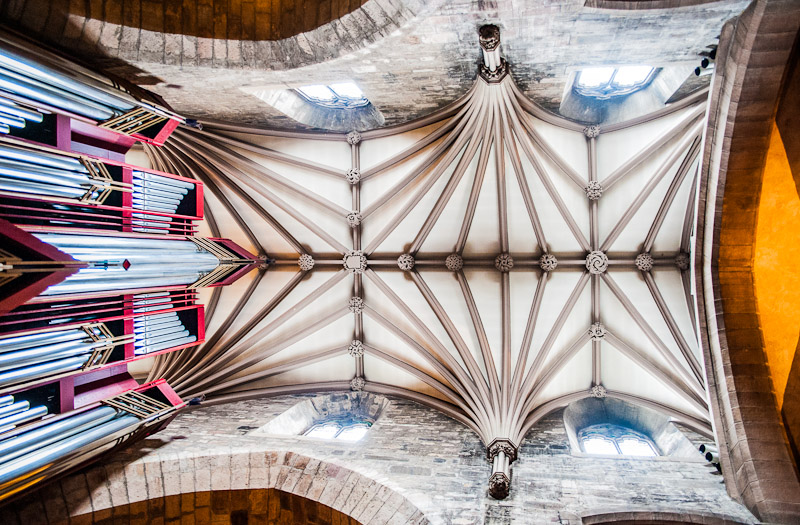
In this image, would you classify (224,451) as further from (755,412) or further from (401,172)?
Answer: (755,412)

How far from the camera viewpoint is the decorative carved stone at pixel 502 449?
808 cm

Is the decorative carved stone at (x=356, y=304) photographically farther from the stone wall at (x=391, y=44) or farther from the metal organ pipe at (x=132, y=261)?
the stone wall at (x=391, y=44)

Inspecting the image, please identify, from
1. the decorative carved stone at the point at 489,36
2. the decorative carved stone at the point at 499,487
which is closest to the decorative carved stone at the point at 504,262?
the decorative carved stone at the point at 499,487

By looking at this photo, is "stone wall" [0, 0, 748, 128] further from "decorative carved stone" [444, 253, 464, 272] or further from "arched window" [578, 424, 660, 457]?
"arched window" [578, 424, 660, 457]

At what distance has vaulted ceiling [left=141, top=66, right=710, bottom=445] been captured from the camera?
401 inches

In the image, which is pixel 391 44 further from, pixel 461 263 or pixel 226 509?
pixel 226 509

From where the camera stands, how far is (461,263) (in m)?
11.4

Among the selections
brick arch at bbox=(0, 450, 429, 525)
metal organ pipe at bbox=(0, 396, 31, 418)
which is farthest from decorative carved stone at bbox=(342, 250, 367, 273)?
metal organ pipe at bbox=(0, 396, 31, 418)

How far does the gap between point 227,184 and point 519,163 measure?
23.9 ft

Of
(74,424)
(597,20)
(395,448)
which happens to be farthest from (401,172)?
(74,424)

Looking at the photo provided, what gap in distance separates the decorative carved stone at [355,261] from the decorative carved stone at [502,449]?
537cm

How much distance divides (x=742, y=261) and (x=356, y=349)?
8339 millimetres

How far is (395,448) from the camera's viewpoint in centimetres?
847

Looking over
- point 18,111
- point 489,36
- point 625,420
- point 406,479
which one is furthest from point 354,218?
point 625,420
